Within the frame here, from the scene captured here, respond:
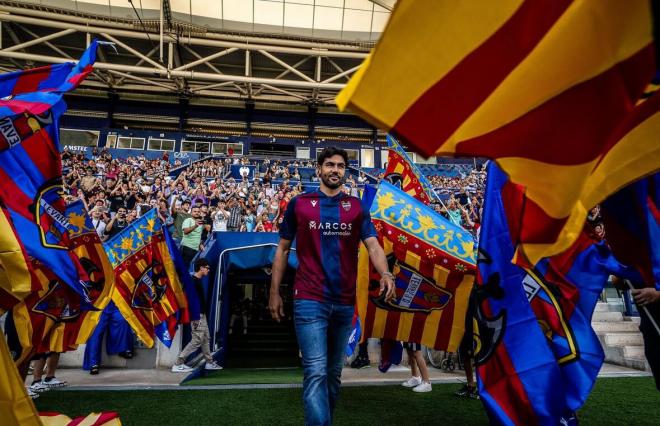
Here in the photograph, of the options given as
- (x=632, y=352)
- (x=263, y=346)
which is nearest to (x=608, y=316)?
(x=632, y=352)

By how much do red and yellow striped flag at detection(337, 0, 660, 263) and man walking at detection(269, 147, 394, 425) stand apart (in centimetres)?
148

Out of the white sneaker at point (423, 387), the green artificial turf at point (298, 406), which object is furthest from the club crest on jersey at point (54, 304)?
the white sneaker at point (423, 387)

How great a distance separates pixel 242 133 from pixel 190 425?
2872cm

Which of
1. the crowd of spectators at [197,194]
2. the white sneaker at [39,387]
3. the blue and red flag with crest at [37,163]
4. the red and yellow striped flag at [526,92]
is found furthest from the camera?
the crowd of spectators at [197,194]

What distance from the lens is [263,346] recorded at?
9867 millimetres

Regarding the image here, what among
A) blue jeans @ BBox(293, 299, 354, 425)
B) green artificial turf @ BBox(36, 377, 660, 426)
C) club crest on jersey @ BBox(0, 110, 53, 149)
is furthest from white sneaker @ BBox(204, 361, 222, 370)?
club crest on jersey @ BBox(0, 110, 53, 149)

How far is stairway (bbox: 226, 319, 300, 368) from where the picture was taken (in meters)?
8.31

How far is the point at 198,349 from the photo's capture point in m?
7.18

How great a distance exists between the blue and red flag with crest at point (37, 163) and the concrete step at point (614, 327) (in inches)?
334

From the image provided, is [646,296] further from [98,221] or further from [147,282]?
[98,221]

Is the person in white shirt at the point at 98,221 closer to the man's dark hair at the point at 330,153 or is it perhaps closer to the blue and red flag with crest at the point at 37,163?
the blue and red flag with crest at the point at 37,163

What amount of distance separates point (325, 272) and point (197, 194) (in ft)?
33.8

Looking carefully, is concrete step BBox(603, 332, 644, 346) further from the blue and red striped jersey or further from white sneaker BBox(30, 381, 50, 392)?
white sneaker BBox(30, 381, 50, 392)

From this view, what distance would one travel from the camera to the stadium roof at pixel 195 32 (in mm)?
21250
